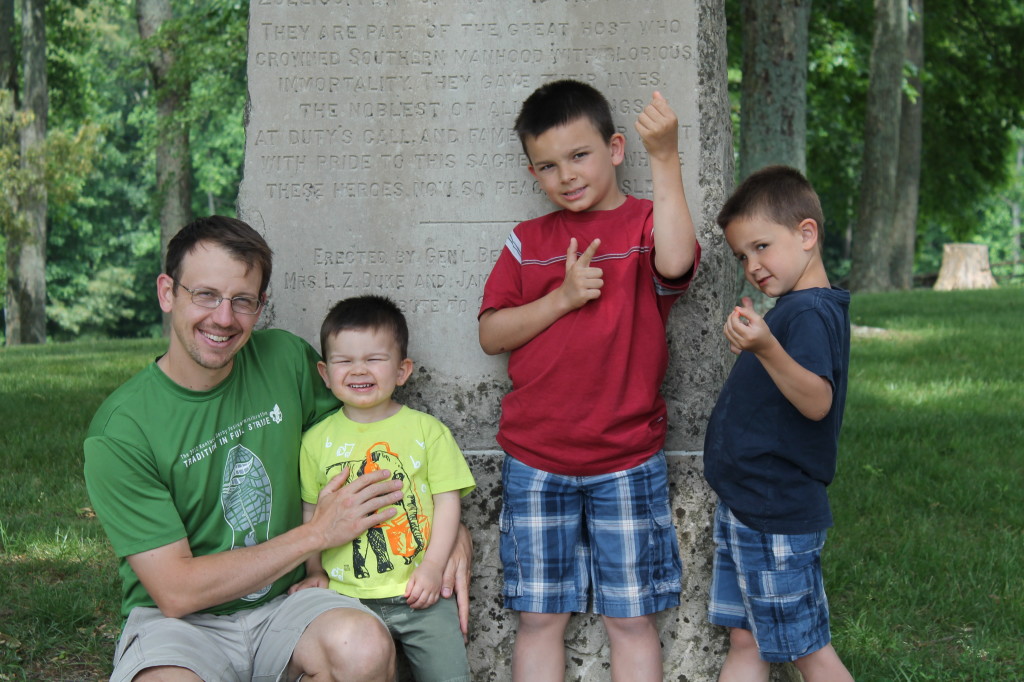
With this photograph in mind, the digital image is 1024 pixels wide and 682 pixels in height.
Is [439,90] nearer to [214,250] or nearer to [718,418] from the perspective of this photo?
[214,250]

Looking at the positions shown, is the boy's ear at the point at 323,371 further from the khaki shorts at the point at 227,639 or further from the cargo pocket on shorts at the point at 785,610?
the cargo pocket on shorts at the point at 785,610

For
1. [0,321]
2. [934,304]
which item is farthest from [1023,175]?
[0,321]

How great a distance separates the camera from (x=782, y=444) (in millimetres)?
2777

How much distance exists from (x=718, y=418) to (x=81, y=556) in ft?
9.64

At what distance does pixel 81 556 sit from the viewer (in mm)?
4473

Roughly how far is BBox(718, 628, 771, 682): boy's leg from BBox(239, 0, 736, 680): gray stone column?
0.20 m

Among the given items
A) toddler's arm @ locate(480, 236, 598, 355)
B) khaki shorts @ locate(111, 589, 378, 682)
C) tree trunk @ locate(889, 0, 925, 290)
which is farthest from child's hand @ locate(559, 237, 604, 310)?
tree trunk @ locate(889, 0, 925, 290)

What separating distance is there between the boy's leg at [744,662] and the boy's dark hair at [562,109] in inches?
58.6

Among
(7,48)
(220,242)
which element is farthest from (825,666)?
(7,48)

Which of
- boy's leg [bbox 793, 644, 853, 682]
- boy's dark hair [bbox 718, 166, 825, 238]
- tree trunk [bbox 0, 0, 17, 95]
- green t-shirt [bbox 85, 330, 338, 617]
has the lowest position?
boy's leg [bbox 793, 644, 853, 682]

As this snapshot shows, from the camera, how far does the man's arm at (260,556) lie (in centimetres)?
259

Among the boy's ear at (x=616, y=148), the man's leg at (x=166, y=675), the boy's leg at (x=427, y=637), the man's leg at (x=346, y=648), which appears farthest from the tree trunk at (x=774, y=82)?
the man's leg at (x=166, y=675)

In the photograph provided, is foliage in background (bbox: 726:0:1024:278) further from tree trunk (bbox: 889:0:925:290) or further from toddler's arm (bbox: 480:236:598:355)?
toddler's arm (bbox: 480:236:598:355)

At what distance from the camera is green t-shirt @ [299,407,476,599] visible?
9.38 feet
